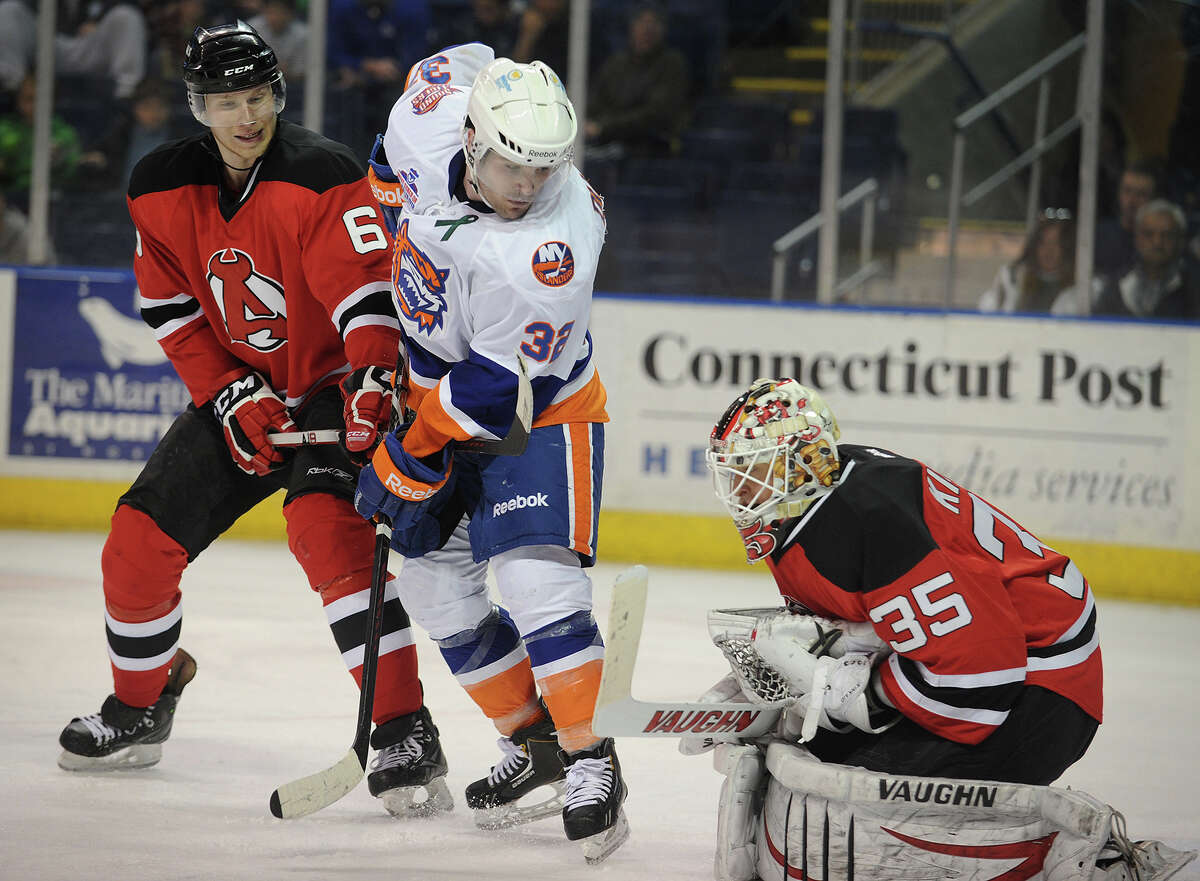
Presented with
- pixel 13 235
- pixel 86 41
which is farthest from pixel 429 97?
pixel 86 41

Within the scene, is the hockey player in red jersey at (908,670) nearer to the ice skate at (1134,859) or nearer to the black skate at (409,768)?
the ice skate at (1134,859)

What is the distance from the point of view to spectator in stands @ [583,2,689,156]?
6.16 meters

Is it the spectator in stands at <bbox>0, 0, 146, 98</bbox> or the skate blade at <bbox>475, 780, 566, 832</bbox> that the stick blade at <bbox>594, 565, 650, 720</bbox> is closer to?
the skate blade at <bbox>475, 780, 566, 832</bbox>

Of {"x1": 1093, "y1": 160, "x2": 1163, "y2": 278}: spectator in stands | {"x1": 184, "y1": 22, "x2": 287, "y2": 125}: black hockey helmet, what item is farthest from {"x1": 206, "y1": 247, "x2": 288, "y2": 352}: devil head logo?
{"x1": 1093, "y1": 160, "x2": 1163, "y2": 278}: spectator in stands

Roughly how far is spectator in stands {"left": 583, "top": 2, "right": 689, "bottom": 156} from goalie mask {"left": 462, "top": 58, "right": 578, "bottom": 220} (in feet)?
12.9

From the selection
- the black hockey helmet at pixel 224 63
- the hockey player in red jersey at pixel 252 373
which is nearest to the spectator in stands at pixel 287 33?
the hockey player in red jersey at pixel 252 373

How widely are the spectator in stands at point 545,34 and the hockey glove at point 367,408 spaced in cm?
373

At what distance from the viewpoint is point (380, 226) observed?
270cm

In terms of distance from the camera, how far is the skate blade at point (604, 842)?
2350 mm

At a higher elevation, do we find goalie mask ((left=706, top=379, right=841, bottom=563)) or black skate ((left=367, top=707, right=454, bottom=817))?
goalie mask ((left=706, top=379, right=841, bottom=563))

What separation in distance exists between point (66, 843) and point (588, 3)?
4488mm

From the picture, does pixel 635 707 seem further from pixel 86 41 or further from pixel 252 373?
pixel 86 41

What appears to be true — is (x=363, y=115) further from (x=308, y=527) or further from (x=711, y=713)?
(x=711, y=713)

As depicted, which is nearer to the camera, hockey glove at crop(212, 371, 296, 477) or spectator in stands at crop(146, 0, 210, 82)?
hockey glove at crop(212, 371, 296, 477)
